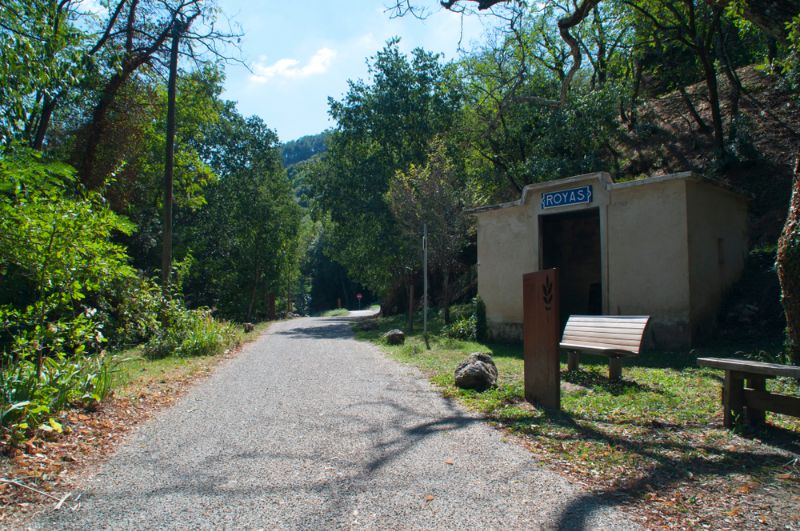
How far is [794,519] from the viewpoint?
130 inches

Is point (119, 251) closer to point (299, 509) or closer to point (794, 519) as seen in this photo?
point (299, 509)

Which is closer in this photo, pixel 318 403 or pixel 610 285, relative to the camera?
pixel 318 403

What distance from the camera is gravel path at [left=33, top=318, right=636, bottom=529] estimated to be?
3408 millimetres

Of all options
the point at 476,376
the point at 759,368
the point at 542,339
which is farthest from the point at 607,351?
the point at 759,368

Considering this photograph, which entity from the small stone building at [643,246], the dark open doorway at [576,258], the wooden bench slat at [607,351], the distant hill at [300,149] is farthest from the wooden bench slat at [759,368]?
the distant hill at [300,149]

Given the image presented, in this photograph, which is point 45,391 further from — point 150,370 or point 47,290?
point 150,370

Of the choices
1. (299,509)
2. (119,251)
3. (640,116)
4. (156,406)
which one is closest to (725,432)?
(299,509)

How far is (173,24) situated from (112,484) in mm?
15890

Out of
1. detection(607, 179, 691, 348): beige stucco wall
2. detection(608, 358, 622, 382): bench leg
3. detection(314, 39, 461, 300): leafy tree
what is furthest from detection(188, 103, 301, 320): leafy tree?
detection(608, 358, 622, 382): bench leg

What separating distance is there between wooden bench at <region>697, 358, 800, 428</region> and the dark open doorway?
11023mm

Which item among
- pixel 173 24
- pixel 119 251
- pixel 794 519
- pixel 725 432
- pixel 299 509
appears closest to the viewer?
pixel 794 519

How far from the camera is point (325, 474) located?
13.7 feet

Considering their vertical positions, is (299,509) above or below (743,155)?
below

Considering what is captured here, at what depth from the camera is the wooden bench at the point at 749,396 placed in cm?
502
